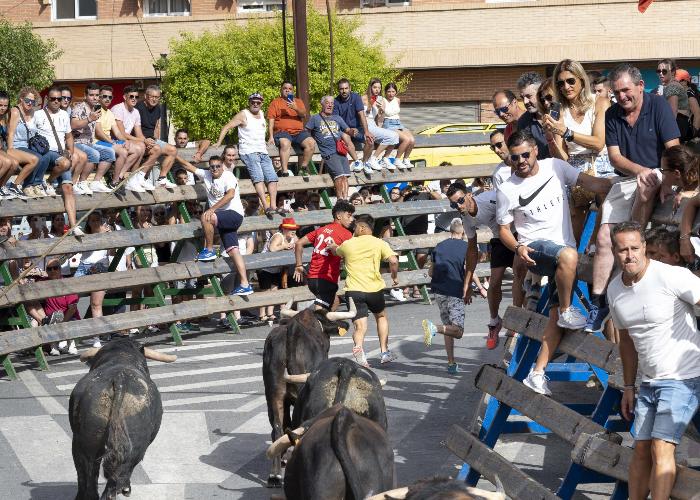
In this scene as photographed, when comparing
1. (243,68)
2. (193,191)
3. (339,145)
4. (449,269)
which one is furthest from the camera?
(243,68)

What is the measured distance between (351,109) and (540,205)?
9946 mm

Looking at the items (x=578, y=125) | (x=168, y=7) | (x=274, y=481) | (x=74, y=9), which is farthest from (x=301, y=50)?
(x=74, y=9)

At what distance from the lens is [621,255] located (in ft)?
23.4

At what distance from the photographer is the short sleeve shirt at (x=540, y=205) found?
9953 millimetres

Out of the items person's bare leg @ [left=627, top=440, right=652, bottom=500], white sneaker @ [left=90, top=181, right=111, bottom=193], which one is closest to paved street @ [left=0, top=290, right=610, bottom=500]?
white sneaker @ [left=90, top=181, right=111, bottom=193]

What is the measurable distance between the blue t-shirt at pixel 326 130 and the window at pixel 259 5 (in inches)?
749

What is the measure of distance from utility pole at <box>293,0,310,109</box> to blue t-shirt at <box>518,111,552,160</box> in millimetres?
10456

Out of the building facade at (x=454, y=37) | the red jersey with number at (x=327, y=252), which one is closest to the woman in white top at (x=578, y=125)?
the red jersey with number at (x=327, y=252)

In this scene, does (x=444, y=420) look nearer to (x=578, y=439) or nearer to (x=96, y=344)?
(x=578, y=439)

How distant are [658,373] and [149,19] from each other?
3275cm

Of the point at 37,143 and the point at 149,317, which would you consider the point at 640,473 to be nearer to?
the point at 37,143

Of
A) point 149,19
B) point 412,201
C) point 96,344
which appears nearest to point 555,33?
point 149,19

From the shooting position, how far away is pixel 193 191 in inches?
714

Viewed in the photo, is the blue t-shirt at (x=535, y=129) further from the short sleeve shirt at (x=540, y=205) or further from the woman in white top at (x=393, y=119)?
the woman in white top at (x=393, y=119)
